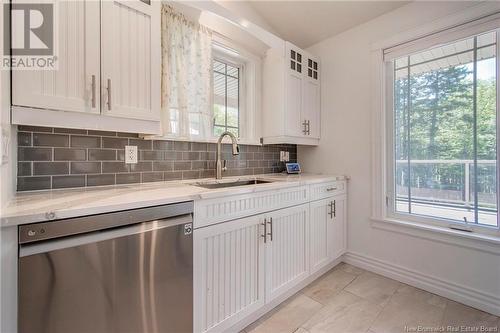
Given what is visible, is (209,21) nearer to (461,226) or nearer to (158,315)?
(158,315)

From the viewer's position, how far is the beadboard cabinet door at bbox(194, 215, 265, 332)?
125cm

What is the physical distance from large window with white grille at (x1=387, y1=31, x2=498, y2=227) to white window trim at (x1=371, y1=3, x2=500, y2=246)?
54mm

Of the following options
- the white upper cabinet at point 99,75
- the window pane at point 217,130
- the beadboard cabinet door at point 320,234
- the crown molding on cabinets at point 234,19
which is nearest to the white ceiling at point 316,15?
the crown molding on cabinets at point 234,19

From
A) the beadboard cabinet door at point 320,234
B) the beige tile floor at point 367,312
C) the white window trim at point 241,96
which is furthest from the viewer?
the white window trim at point 241,96

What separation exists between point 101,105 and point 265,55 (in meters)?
1.80

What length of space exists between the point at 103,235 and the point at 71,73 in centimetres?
83

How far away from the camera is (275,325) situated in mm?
1538

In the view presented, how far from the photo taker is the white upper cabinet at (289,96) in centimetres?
229

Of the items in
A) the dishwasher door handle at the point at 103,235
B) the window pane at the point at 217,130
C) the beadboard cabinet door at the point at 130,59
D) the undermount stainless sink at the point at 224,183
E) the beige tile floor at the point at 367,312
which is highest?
the beadboard cabinet door at the point at 130,59

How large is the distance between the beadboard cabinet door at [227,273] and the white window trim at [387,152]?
1434 mm

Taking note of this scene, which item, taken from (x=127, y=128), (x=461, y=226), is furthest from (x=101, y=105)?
(x=461, y=226)

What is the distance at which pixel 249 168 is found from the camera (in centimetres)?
242

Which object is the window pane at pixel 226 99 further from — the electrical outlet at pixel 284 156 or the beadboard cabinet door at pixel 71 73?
the beadboard cabinet door at pixel 71 73

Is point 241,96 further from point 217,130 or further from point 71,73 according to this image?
point 71,73
